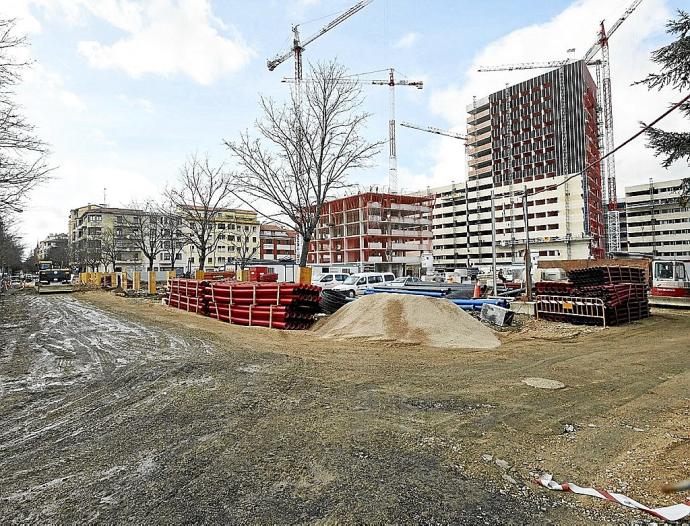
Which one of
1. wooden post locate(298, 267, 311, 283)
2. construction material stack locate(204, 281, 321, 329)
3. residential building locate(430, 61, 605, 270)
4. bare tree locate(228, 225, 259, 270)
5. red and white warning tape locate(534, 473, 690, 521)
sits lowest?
red and white warning tape locate(534, 473, 690, 521)

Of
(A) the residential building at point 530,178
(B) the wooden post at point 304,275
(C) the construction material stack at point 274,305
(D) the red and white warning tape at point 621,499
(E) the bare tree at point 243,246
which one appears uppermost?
(A) the residential building at point 530,178

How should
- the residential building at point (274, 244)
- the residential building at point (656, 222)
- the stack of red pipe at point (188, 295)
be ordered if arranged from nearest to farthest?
the stack of red pipe at point (188, 295) < the residential building at point (656, 222) < the residential building at point (274, 244)

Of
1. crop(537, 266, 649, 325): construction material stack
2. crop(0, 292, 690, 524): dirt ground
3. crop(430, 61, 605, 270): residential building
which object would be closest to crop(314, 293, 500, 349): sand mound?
crop(0, 292, 690, 524): dirt ground

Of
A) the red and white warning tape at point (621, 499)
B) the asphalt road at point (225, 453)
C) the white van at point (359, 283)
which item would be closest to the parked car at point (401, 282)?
the white van at point (359, 283)

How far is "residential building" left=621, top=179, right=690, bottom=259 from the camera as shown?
105 meters

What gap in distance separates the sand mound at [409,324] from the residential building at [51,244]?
96.8 metres

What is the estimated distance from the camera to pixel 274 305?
15594 millimetres

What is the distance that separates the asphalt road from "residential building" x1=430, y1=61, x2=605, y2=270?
289 ft

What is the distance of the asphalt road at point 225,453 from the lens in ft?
11.1

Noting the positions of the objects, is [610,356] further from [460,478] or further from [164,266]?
[164,266]

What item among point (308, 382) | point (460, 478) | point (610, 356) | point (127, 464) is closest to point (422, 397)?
point (308, 382)

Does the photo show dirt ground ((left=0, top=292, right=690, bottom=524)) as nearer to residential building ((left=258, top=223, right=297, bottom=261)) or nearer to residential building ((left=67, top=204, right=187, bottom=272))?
residential building ((left=67, top=204, right=187, bottom=272))

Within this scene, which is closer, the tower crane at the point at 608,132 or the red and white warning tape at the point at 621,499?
the red and white warning tape at the point at 621,499

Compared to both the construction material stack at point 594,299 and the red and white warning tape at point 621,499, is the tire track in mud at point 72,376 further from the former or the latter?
the construction material stack at point 594,299
